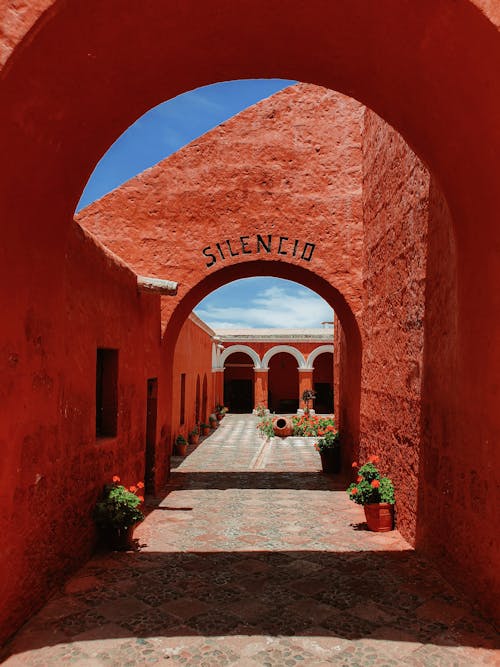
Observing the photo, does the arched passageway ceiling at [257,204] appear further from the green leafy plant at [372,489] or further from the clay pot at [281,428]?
the clay pot at [281,428]

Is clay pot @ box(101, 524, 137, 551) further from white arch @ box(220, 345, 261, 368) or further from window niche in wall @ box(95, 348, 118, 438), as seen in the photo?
white arch @ box(220, 345, 261, 368)

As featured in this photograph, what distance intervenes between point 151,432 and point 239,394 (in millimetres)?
21835

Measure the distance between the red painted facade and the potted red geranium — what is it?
A: 0.98 feet

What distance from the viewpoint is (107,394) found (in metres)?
6.18

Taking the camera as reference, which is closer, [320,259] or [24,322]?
[24,322]

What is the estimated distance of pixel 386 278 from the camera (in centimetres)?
691

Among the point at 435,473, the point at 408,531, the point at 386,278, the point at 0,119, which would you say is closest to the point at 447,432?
the point at 435,473

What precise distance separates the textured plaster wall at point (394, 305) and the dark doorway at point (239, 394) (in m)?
21.7

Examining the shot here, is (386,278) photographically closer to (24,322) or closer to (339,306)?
(339,306)

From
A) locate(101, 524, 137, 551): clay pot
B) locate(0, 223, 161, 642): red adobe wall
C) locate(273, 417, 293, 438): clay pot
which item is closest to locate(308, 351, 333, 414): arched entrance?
locate(273, 417, 293, 438): clay pot

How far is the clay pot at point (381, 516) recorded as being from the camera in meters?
6.06

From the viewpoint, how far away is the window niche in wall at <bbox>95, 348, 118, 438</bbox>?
6.14m

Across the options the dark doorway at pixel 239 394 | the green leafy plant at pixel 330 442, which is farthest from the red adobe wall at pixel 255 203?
the dark doorway at pixel 239 394

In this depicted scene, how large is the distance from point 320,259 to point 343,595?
5199mm
